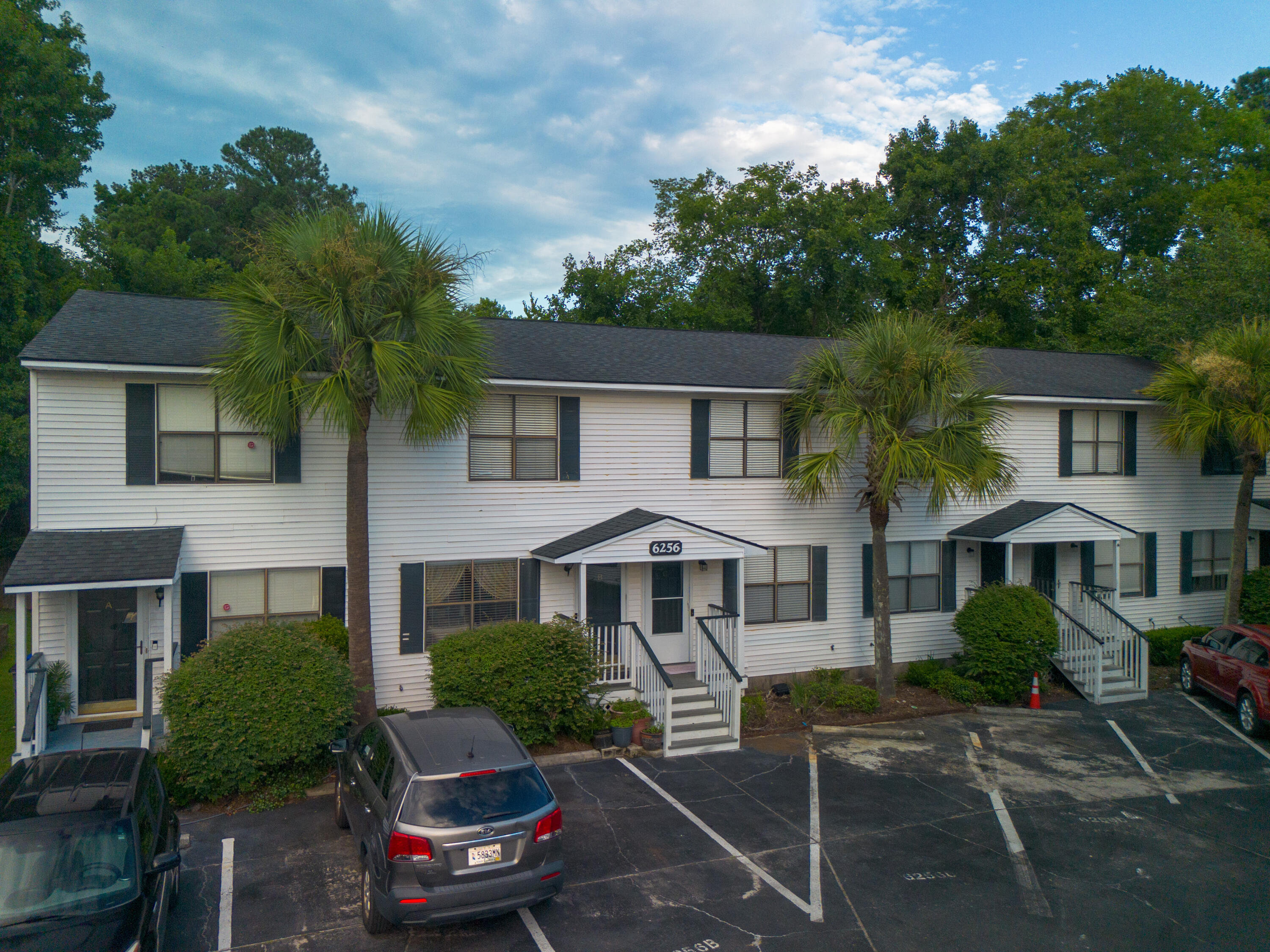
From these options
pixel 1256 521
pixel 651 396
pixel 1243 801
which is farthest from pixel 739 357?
pixel 1256 521

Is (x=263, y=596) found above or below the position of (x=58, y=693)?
above

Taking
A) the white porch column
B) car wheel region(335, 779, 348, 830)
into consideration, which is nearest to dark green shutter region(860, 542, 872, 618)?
car wheel region(335, 779, 348, 830)

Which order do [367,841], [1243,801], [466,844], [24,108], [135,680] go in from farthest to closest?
[24,108], [135,680], [1243,801], [367,841], [466,844]

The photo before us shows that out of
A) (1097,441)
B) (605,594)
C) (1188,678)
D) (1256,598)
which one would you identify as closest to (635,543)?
(605,594)

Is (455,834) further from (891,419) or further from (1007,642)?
(1007,642)

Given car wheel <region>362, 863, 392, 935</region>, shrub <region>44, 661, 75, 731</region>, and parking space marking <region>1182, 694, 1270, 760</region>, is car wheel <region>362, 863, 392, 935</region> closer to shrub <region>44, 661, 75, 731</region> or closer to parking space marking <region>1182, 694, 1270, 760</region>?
shrub <region>44, 661, 75, 731</region>

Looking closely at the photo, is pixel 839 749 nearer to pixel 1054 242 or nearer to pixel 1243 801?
pixel 1243 801
